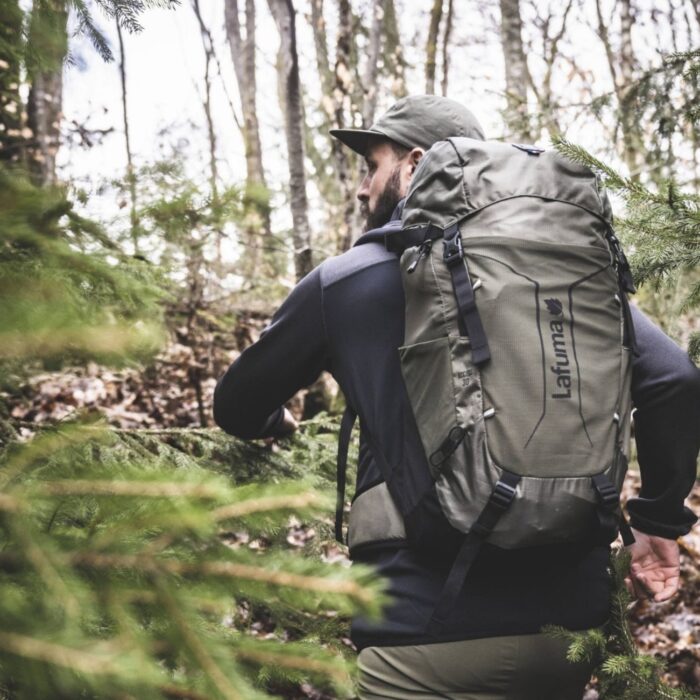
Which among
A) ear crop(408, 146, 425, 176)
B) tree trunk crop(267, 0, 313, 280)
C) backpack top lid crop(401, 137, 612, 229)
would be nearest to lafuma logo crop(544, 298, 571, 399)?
backpack top lid crop(401, 137, 612, 229)

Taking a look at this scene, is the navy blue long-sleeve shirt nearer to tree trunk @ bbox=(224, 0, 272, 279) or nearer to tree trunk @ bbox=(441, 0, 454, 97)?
tree trunk @ bbox=(224, 0, 272, 279)

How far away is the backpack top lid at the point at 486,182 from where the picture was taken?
1543 millimetres

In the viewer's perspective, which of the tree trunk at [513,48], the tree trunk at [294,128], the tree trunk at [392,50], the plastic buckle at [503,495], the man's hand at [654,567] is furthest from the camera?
the tree trunk at [392,50]

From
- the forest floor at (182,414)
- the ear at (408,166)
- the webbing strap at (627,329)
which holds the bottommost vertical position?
the forest floor at (182,414)

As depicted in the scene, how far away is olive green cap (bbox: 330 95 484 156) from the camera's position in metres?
2.14

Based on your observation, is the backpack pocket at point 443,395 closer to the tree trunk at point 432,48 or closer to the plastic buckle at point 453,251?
the plastic buckle at point 453,251

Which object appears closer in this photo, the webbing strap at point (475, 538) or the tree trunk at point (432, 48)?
the webbing strap at point (475, 538)

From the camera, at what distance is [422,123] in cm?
214

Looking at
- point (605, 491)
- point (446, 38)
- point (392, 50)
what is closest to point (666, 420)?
point (605, 491)

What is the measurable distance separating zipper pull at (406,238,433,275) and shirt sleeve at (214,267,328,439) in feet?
1.05

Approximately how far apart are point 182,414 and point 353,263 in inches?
180

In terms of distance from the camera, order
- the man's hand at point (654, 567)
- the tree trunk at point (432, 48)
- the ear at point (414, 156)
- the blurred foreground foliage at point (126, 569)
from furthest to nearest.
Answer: the tree trunk at point (432, 48)
the ear at point (414, 156)
the man's hand at point (654, 567)
the blurred foreground foliage at point (126, 569)

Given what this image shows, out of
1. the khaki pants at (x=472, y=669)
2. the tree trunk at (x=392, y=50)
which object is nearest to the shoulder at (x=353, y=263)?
the khaki pants at (x=472, y=669)

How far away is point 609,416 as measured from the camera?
1472mm
